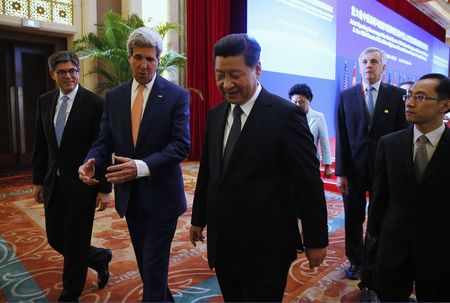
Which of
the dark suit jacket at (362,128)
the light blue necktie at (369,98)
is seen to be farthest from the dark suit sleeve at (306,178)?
the light blue necktie at (369,98)

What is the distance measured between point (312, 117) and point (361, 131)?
0.71 m

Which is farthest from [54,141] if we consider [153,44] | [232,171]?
[232,171]

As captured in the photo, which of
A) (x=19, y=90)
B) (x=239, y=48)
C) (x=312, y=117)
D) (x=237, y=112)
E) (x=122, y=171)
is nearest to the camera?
(x=239, y=48)

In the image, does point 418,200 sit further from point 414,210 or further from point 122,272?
point 122,272

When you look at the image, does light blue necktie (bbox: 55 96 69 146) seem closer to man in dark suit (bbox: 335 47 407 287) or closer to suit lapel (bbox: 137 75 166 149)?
suit lapel (bbox: 137 75 166 149)

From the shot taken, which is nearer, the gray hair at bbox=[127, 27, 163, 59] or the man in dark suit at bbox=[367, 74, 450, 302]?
the man in dark suit at bbox=[367, 74, 450, 302]

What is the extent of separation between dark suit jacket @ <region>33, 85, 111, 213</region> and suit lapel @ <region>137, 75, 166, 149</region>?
0.48 m

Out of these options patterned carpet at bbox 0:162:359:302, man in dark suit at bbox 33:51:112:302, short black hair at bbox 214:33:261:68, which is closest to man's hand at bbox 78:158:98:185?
man in dark suit at bbox 33:51:112:302

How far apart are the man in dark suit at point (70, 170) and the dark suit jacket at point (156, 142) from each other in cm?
29

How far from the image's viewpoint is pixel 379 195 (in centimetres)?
173

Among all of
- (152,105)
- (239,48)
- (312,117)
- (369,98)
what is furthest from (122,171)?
(312,117)

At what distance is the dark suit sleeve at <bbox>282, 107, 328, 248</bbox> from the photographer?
1254 mm

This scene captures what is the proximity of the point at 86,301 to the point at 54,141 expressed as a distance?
97 cm

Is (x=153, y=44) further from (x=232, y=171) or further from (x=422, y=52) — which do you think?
(x=422, y=52)
